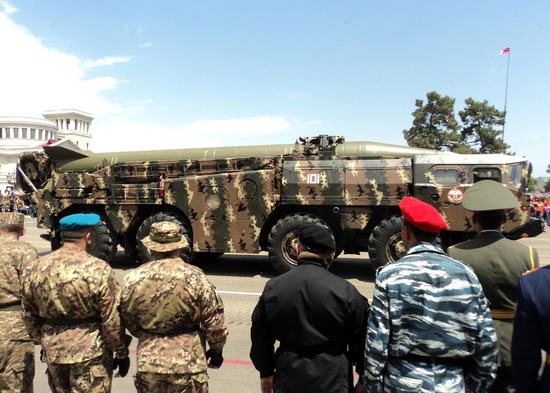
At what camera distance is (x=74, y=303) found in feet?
8.59

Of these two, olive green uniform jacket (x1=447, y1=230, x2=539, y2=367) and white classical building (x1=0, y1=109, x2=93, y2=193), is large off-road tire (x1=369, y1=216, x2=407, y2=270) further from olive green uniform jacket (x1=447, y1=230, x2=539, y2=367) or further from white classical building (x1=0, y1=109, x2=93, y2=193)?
white classical building (x1=0, y1=109, x2=93, y2=193)

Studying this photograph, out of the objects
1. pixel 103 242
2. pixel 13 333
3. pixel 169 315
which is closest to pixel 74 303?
pixel 169 315

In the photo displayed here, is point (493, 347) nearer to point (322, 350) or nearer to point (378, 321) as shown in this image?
point (378, 321)

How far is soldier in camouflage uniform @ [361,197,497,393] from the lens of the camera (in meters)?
2.01

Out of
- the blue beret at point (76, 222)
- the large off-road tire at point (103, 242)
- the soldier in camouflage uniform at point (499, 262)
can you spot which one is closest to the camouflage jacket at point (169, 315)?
the blue beret at point (76, 222)

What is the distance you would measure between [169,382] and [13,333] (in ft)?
4.64

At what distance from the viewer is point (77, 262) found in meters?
2.69

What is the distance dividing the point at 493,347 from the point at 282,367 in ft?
3.46

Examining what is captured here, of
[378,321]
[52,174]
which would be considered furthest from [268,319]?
[52,174]

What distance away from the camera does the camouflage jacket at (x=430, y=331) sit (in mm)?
2014

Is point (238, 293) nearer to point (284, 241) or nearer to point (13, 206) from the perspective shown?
point (284, 241)

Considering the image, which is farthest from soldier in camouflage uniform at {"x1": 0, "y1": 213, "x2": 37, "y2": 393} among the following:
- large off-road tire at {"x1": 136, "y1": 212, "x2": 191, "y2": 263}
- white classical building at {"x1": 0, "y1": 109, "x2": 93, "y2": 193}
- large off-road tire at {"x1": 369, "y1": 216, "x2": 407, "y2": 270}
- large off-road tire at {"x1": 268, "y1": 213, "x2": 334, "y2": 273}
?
white classical building at {"x1": 0, "y1": 109, "x2": 93, "y2": 193}

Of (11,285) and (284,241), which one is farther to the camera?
(284,241)

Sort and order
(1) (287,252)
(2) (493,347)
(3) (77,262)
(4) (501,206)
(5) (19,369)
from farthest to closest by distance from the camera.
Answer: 1. (1) (287,252)
2. (5) (19,369)
3. (3) (77,262)
4. (4) (501,206)
5. (2) (493,347)
